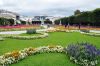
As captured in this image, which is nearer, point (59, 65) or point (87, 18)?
point (59, 65)

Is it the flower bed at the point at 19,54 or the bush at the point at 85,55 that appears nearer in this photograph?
the flower bed at the point at 19,54

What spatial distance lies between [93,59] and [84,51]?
Answer: 0.46 metres

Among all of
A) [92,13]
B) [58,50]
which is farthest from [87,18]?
[58,50]

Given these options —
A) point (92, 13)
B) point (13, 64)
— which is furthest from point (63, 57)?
point (92, 13)

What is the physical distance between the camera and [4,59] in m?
10.0

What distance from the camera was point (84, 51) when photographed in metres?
10.4

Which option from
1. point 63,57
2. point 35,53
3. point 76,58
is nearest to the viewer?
point 76,58

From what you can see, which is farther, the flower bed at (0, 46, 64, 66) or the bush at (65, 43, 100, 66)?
the bush at (65, 43, 100, 66)

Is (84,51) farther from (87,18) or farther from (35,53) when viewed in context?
(87,18)

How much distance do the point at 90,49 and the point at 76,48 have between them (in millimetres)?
678

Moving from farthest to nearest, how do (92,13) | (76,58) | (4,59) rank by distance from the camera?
(92,13) < (76,58) < (4,59)

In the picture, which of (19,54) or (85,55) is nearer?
(85,55)

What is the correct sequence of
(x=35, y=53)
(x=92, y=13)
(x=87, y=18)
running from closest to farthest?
(x=35, y=53)
(x=92, y=13)
(x=87, y=18)

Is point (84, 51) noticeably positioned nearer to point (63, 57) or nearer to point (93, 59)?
point (93, 59)
